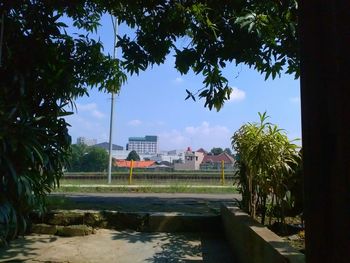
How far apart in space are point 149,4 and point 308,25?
15.9ft

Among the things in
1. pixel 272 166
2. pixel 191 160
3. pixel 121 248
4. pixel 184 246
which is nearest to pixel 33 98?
pixel 121 248

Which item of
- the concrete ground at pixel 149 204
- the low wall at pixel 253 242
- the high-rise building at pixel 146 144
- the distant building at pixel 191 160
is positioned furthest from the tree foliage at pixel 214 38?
the high-rise building at pixel 146 144

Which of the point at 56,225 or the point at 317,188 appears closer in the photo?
the point at 317,188

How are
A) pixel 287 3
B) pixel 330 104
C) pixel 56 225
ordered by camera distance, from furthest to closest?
1. pixel 56 225
2. pixel 287 3
3. pixel 330 104

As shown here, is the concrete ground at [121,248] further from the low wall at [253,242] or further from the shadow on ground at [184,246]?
the low wall at [253,242]

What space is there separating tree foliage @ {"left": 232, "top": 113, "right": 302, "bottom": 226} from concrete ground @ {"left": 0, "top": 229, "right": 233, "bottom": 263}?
0.98 metres

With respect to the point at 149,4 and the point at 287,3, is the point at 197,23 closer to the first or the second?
the point at 149,4

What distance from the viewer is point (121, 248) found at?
252 inches

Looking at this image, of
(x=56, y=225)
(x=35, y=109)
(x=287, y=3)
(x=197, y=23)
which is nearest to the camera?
(x=287, y=3)

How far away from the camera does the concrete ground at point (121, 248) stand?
5.87 m

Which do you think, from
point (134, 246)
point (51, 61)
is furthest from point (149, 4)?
point (134, 246)

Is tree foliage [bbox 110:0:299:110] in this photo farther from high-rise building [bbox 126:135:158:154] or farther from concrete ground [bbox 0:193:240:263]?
high-rise building [bbox 126:135:158:154]

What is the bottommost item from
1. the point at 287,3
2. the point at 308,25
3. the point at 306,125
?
the point at 306,125

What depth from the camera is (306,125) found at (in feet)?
5.14
